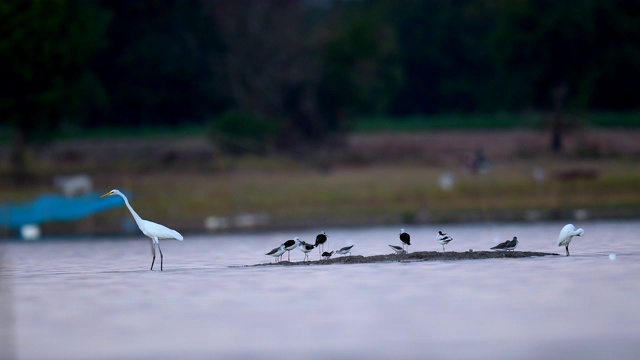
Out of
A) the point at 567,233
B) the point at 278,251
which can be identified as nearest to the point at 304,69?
the point at 278,251

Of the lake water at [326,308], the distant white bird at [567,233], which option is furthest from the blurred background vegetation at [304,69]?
the lake water at [326,308]

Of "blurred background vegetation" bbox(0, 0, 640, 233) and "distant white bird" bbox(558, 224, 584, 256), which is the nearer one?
"distant white bird" bbox(558, 224, 584, 256)

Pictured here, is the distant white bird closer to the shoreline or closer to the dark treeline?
the shoreline

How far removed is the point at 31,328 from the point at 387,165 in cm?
4200

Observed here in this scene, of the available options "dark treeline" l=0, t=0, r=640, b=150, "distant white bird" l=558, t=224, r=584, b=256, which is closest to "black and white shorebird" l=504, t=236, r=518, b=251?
"distant white bird" l=558, t=224, r=584, b=256

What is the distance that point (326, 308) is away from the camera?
781 inches

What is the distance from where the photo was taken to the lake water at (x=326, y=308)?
644 inches

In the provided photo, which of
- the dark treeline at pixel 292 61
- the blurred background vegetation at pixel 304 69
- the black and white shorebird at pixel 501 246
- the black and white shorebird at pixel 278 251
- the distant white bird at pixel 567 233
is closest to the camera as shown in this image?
the distant white bird at pixel 567 233

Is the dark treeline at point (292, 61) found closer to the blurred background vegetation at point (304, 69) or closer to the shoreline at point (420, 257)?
the blurred background vegetation at point (304, 69)

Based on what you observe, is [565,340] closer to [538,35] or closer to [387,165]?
[387,165]

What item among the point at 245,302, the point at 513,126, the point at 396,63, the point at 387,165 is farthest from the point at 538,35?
the point at 245,302

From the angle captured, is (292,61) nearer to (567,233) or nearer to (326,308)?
(567,233)

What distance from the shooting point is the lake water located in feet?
53.7

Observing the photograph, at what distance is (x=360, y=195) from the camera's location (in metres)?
50.6
